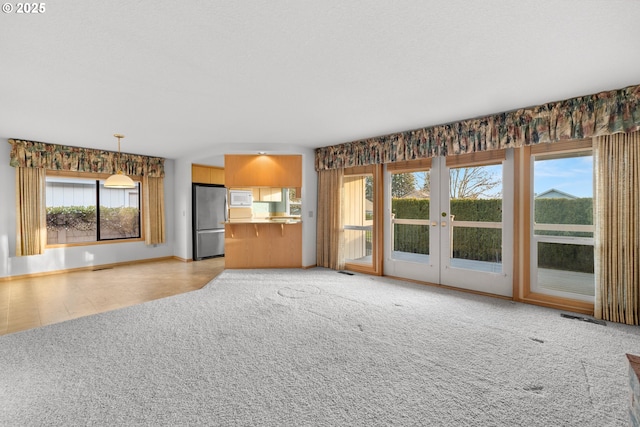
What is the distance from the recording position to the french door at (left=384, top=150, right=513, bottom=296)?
13.0 ft

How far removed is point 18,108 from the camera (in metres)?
3.44

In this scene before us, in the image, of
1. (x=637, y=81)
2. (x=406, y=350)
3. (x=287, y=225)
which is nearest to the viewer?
(x=406, y=350)

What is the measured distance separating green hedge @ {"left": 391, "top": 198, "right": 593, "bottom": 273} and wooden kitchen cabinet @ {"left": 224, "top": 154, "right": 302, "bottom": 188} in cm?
199

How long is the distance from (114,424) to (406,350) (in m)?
2.01

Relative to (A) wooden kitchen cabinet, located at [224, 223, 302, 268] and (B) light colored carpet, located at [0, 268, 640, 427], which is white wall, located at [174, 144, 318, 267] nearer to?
(A) wooden kitchen cabinet, located at [224, 223, 302, 268]

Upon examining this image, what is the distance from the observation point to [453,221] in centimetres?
437

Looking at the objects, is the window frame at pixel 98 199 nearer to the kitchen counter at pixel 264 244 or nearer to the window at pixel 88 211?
the window at pixel 88 211

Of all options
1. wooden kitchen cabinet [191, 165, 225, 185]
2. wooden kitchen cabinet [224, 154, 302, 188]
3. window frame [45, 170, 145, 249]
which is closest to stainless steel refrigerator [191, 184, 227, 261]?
wooden kitchen cabinet [191, 165, 225, 185]

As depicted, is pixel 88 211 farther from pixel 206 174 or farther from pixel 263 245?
pixel 263 245

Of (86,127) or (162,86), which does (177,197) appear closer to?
(86,127)

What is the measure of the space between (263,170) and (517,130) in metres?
4.07

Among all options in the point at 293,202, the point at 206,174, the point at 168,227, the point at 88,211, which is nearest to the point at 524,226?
the point at 293,202

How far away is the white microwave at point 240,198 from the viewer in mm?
5785

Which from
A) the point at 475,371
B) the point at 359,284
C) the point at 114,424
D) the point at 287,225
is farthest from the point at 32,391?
the point at 287,225
